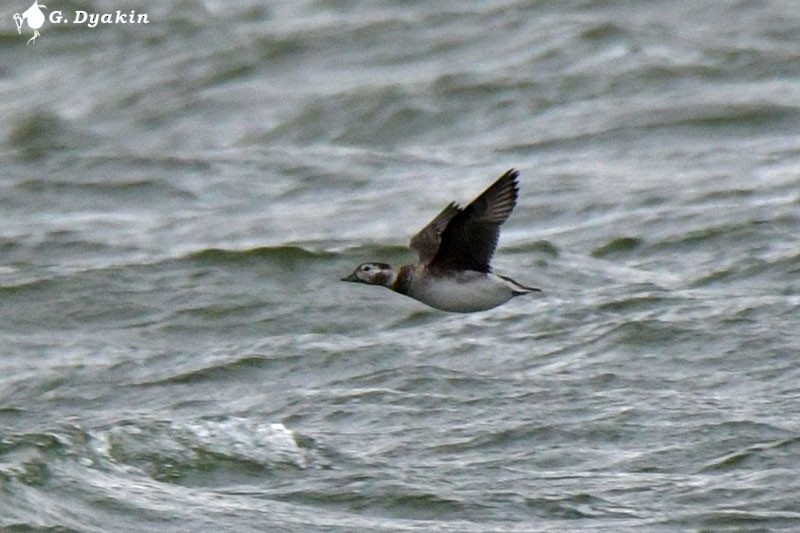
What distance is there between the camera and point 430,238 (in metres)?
8.21

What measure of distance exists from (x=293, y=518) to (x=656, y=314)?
11.7ft

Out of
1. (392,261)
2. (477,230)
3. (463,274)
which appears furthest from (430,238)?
(392,261)

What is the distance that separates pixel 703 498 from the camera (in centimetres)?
759

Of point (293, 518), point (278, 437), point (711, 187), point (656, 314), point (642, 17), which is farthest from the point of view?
point (642, 17)

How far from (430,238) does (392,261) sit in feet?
12.6

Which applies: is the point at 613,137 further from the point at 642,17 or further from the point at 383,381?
the point at 383,381

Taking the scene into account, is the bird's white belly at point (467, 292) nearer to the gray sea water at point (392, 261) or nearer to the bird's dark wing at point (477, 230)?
the bird's dark wing at point (477, 230)

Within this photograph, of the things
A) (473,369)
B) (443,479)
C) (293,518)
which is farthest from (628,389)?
(293,518)

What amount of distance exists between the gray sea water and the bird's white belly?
2.64 ft

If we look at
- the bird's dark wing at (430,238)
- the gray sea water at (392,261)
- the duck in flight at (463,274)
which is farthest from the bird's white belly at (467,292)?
the gray sea water at (392,261)

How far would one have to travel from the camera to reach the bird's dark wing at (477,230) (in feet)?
23.7

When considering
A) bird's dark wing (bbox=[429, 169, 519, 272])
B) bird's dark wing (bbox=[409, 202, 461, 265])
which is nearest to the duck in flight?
bird's dark wing (bbox=[429, 169, 519, 272])

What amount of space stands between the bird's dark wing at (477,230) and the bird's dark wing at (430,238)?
0.29 meters

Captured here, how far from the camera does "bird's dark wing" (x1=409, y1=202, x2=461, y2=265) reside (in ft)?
26.4
